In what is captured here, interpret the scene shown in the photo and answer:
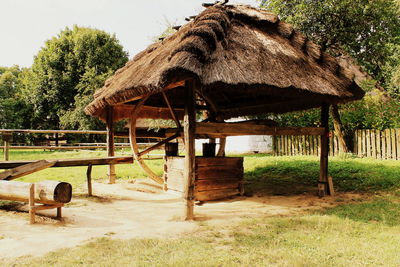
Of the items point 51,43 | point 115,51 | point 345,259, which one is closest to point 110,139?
point 345,259

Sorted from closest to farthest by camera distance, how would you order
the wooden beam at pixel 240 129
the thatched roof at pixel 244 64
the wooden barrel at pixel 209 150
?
the thatched roof at pixel 244 64, the wooden beam at pixel 240 129, the wooden barrel at pixel 209 150

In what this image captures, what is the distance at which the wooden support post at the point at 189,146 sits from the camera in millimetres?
5164

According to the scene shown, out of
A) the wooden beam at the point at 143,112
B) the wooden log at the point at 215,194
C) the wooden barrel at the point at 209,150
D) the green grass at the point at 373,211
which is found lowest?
the green grass at the point at 373,211

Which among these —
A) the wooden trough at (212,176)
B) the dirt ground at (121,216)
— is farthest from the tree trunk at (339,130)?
the wooden trough at (212,176)

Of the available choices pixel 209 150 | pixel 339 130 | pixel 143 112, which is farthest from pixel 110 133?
pixel 339 130

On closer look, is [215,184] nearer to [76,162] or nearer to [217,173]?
[217,173]

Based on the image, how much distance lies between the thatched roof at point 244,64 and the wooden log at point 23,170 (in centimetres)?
203

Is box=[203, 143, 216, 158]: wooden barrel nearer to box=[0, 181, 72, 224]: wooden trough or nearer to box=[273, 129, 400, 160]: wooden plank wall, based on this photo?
box=[0, 181, 72, 224]: wooden trough

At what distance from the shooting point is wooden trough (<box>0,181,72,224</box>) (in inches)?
182

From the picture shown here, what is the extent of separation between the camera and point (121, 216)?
5.47 meters

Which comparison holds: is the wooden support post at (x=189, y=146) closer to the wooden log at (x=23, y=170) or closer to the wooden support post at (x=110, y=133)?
the wooden log at (x=23, y=170)

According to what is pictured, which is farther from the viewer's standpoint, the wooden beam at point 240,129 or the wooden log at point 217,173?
the wooden log at point 217,173

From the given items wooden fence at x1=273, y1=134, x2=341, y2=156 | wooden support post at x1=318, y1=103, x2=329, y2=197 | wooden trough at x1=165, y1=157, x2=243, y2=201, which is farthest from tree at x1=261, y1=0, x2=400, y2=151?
wooden trough at x1=165, y1=157, x2=243, y2=201

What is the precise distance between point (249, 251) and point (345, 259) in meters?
1.01
